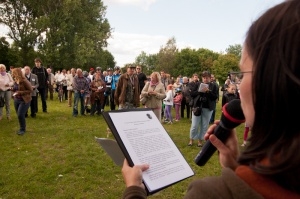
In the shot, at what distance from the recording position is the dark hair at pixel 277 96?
0.84 metres

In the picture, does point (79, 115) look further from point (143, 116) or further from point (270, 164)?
point (270, 164)

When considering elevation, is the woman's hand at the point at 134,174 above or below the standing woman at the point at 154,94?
above

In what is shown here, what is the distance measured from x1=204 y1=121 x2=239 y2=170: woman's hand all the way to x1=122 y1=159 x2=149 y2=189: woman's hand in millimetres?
407

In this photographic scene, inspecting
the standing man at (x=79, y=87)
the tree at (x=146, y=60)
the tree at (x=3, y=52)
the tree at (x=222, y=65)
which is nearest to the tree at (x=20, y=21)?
the tree at (x=3, y=52)

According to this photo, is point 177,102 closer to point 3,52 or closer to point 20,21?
point 20,21

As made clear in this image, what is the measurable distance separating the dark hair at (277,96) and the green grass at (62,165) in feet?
13.6

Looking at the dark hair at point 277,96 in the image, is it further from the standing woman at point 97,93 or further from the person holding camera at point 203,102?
the standing woman at point 97,93

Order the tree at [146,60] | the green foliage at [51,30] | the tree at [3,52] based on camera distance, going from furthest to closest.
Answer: the tree at [146,60]
the tree at [3,52]
the green foliage at [51,30]

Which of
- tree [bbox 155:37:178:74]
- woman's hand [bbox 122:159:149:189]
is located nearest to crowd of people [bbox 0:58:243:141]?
woman's hand [bbox 122:159:149:189]

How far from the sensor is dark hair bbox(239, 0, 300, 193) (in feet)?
2.77

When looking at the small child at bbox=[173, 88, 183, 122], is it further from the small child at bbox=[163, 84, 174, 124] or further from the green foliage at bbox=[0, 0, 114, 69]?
the green foliage at bbox=[0, 0, 114, 69]

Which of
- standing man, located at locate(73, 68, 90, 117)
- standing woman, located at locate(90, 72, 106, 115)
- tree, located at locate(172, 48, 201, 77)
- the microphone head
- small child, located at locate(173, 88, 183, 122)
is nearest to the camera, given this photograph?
the microphone head

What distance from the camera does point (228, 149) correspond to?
63.2 inches

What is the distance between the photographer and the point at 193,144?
322 inches
